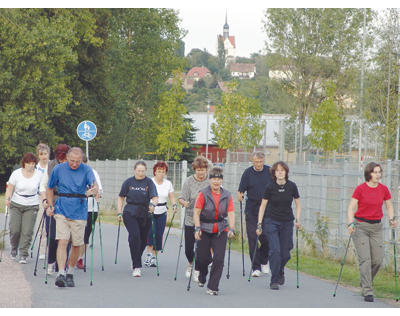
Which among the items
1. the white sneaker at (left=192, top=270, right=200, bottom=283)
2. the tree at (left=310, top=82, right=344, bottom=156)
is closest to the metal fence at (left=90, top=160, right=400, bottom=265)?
the white sneaker at (left=192, top=270, right=200, bottom=283)

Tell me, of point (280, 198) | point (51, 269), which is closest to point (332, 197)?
point (280, 198)

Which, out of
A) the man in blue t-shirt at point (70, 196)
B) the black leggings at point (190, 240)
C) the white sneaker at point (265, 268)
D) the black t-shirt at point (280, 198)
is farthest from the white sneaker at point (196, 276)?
the man in blue t-shirt at point (70, 196)

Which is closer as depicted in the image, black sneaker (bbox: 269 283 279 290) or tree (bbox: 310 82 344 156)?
black sneaker (bbox: 269 283 279 290)

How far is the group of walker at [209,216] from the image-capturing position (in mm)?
10133

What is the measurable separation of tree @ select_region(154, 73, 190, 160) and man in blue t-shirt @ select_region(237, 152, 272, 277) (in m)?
41.6

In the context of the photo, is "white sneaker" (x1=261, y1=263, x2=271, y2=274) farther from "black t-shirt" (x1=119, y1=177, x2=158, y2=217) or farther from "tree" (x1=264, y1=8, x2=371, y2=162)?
"tree" (x1=264, y1=8, x2=371, y2=162)

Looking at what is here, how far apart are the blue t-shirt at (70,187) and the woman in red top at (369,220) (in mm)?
3321

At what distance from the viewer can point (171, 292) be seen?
999cm

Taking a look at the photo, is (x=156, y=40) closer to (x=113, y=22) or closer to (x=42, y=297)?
(x=113, y=22)

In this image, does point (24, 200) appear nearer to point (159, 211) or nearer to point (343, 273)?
point (159, 211)

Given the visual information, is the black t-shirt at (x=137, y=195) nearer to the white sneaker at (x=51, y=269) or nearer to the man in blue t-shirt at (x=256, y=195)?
the white sneaker at (x=51, y=269)

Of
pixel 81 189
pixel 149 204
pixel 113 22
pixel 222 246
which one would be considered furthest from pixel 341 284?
pixel 113 22

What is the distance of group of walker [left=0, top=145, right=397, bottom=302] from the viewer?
399 inches
